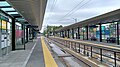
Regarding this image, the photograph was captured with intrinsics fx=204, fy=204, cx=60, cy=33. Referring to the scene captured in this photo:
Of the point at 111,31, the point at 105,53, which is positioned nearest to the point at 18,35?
the point at 111,31

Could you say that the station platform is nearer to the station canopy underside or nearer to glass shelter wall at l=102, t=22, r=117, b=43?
the station canopy underside

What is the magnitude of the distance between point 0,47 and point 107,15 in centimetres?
1282

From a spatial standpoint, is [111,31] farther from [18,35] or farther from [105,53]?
[105,53]

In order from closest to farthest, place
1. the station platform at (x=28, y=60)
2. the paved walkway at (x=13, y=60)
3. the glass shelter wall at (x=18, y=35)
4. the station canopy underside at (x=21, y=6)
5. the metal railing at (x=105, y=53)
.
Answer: the station platform at (x=28, y=60) → the metal railing at (x=105, y=53) → the paved walkway at (x=13, y=60) → the station canopy underside at (x=21, y=6) → the glass shelter wall at (x=18, y=35)

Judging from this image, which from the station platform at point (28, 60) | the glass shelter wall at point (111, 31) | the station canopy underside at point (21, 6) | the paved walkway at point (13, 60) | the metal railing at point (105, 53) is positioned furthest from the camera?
the glass shelter wall at point (111, 31)

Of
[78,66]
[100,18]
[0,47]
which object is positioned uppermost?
[100,18]

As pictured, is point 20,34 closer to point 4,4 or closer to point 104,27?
point 4,4

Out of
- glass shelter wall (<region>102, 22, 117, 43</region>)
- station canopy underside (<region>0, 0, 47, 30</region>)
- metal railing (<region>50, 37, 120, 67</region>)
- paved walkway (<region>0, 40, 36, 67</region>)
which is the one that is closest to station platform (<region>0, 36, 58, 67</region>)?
paved walkway (<region>0, 40, 36, 67</region>)

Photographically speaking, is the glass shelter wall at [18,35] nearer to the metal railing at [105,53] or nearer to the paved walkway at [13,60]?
the paved walkway at [13,60]

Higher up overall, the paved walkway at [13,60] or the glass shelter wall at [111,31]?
the glass shelter wall at [111,31]

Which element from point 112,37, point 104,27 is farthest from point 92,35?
point 112,37

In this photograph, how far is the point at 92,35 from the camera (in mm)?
A: 38188

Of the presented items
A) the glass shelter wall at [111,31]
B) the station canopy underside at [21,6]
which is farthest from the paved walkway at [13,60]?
the glass shelter wall at [111,31]

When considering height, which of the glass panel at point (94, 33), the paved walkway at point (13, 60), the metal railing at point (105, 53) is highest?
the glass panel at point (94, 33)
